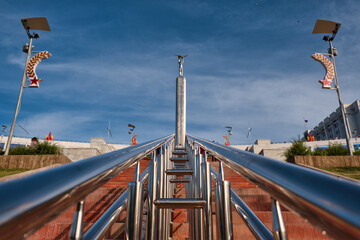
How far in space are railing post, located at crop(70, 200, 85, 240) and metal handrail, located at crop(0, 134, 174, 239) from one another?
0.20ft

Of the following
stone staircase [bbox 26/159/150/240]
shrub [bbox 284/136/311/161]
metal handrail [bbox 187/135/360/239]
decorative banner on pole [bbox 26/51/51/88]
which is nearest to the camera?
metal handrail [bbox 187/135/360/239]

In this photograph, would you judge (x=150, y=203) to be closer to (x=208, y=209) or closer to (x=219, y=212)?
(x=208, y=209)

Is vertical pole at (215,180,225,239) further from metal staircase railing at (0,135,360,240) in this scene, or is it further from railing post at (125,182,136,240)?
railing post at (125,182,136,240)

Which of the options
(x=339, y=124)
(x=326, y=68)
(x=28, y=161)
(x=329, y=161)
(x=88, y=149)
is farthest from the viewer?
(x=339, y=124)

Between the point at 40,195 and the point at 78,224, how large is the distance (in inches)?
10.4

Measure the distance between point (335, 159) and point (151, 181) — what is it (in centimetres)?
898

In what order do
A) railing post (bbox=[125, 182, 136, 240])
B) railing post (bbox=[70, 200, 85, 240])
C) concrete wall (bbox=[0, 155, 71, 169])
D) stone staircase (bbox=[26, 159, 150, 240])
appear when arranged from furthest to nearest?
1. concrete wall (bbox=[0, 155, 71, 169])
2. stone staircase (bbox=[26, 159, 150, 240])
3. railing post (bbox=[125, 182, 136, 240])
4. railing post (bbox=[70, 200, 85, 240])

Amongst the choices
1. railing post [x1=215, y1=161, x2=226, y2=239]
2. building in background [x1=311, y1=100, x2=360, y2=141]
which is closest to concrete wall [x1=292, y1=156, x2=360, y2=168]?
railing post [x1=215, y1=161, x2=226, y2=239]

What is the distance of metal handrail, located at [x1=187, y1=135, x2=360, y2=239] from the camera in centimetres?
35

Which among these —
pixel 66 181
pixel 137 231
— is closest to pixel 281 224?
pixel 66 181

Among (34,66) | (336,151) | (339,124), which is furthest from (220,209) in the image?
(339,124)

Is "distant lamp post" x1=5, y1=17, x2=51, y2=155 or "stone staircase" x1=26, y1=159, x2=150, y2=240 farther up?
"distant lamp post" x1=5, y1=17, x2=51, y2=155

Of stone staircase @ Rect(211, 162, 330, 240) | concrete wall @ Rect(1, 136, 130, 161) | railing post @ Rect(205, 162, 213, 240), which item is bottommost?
stone staircase @ Rect(211, 162, 330, 240)

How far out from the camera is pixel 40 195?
423 mm
